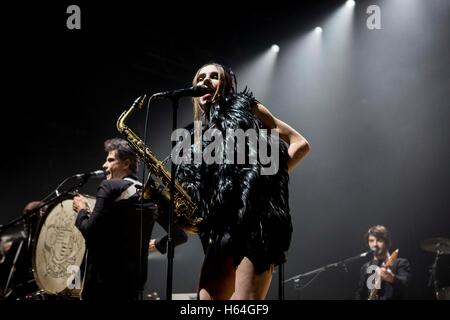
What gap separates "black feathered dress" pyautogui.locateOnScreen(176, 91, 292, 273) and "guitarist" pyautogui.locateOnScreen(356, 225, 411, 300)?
4.30 metres

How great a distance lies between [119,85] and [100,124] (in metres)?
0.81

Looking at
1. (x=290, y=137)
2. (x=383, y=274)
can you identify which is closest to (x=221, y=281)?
(x=290, y=137)

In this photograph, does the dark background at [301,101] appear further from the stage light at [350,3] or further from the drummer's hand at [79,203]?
the drummer's hand at [79,203]

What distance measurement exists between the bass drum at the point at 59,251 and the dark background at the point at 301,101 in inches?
154

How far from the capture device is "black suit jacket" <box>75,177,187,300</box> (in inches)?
123

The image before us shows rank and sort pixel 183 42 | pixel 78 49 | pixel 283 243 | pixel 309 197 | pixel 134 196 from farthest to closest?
pixel 309 197 < pixel 183 42 < pixel 78 49 < pixel 134 196 < pixel 283 243

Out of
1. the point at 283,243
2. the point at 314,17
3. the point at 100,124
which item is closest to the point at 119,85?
the point at 100,124

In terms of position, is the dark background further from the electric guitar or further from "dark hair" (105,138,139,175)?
"dark hair" (105,138,139,175)

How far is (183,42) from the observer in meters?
8.02

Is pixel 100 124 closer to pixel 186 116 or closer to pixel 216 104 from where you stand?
pixel 186 116

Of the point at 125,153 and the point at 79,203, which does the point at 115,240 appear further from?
the point at 125,153
